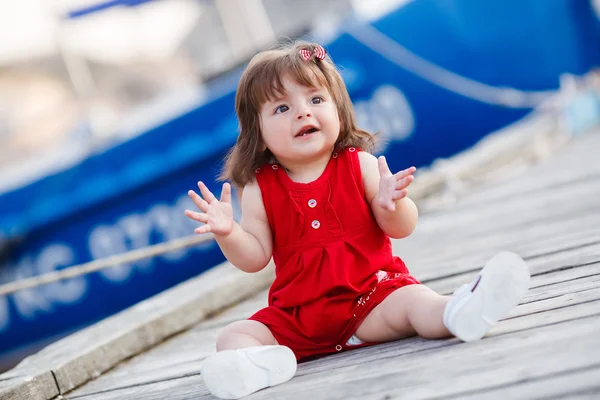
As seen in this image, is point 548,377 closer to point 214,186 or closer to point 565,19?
point 214,186

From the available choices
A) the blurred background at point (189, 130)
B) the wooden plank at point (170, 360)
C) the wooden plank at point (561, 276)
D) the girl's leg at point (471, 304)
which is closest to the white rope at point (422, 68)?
the blurred background at point (189, 130)

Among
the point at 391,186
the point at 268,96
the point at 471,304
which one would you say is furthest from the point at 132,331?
the point at 471,304

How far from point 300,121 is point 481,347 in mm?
618

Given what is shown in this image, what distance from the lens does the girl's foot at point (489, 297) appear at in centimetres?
138

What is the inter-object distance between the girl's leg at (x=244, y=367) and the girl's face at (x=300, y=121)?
42 cm

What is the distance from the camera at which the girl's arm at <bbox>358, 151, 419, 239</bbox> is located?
1.59 m

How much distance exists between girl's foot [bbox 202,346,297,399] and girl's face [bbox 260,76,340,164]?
446 mm

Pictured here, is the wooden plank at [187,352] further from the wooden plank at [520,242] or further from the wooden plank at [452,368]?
the wooden plank at [520,242]

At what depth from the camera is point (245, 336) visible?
1.63 metres

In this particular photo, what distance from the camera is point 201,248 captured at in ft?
19.3

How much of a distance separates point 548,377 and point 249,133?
0.93 metres

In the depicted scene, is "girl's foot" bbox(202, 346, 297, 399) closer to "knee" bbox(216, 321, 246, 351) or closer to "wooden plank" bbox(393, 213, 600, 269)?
"knee" bbox(216, 321, 246, 351)

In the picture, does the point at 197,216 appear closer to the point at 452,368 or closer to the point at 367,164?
the point at 367,164

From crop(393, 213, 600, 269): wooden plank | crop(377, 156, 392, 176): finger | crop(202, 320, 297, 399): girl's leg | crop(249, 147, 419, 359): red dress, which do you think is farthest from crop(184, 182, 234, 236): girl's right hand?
crop(393, 213, 600, 269): wooden plank
